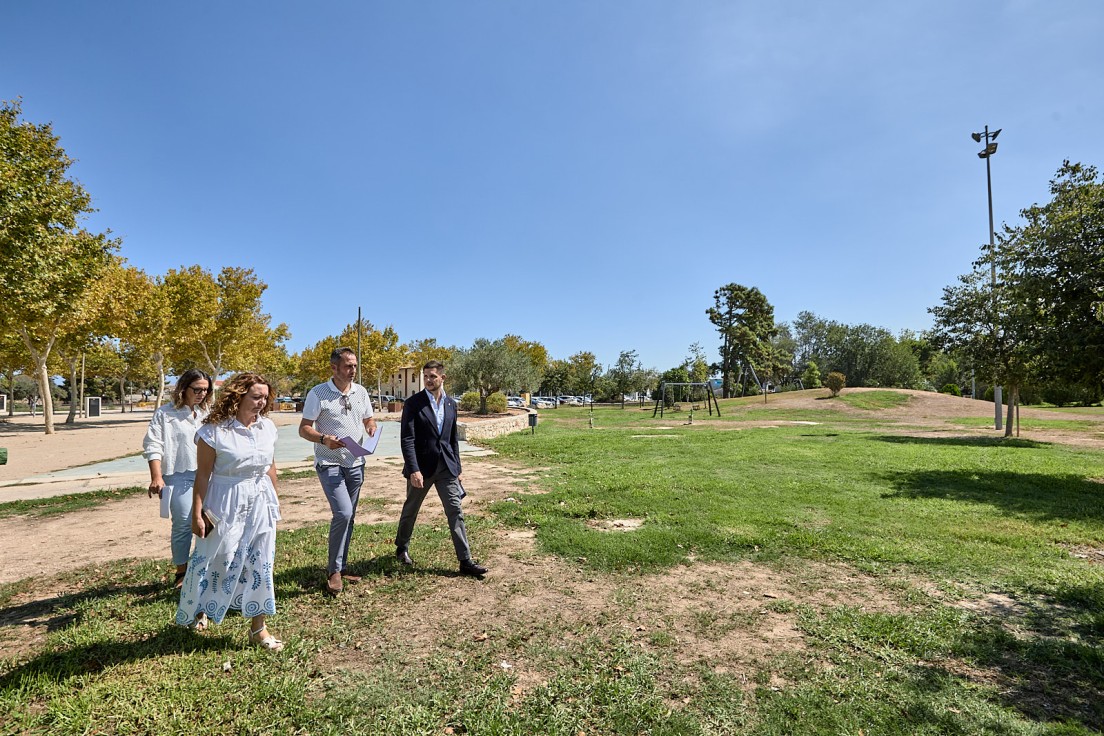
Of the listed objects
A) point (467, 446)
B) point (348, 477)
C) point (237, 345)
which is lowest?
point (467, 446)

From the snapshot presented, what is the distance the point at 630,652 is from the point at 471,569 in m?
1.84

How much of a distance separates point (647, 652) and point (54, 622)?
168 inches

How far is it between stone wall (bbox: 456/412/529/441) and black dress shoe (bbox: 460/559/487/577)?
37.3 ft

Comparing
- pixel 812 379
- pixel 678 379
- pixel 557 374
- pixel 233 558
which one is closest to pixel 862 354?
pixel 812 379

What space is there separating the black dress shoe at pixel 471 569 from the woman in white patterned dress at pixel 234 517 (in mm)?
Result: 1713

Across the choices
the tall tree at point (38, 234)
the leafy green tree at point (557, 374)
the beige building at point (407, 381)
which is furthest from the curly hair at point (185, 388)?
the leafy green tree at point (557, 374)

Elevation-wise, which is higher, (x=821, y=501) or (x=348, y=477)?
(x=348, y=477)

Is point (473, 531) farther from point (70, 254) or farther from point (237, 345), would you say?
point (237, 345)

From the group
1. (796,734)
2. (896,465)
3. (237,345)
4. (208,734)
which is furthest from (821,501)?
(237,345)

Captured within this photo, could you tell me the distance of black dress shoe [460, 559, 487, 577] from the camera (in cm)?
472

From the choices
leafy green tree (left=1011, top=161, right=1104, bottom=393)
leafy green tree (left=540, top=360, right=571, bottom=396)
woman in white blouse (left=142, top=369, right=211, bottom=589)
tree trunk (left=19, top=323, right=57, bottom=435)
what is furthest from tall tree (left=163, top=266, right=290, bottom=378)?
leafy green tree (left=540, top=360, right=571, bottom=396)

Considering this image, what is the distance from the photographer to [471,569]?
15.5ft

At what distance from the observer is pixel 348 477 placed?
14.3 ft

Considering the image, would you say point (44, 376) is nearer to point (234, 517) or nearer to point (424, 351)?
point (234, 517)
